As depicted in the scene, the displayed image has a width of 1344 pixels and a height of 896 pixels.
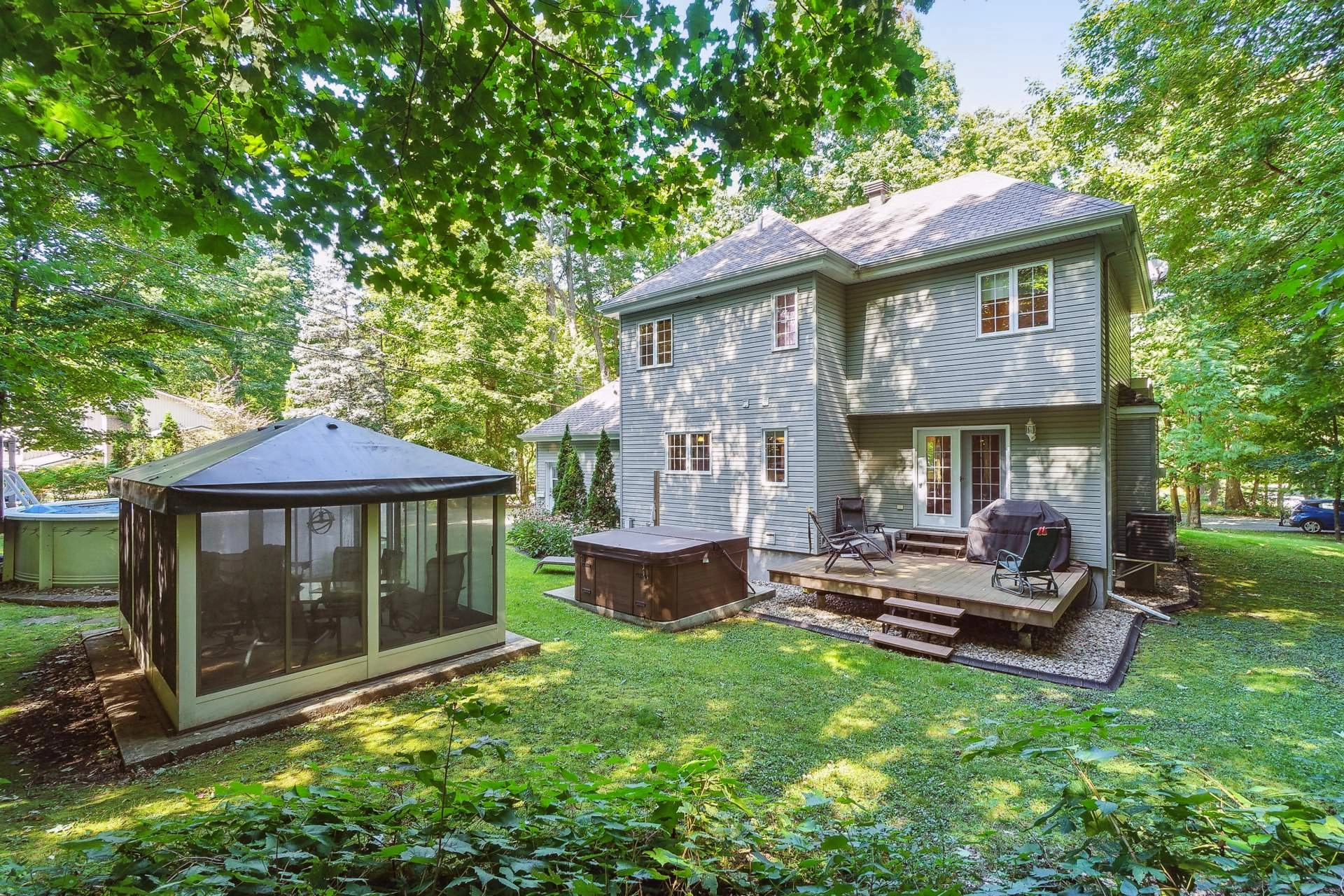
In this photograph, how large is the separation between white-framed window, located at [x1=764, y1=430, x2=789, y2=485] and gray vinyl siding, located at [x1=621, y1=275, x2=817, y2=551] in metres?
0.08

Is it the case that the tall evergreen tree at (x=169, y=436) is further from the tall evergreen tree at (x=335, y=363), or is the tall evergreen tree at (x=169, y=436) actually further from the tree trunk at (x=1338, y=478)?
the tree trunk at (x=1338, y=478)

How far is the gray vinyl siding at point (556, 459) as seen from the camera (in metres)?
15.8

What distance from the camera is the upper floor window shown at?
33.8 feet

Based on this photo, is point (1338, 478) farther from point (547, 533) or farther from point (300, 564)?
point (300, 564)

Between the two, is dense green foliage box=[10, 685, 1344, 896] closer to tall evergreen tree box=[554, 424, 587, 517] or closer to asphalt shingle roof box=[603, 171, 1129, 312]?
asphalt shingle roof box=[603, 171, 1129, 312]

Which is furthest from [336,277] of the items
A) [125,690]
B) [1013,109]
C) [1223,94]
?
[1013,109]

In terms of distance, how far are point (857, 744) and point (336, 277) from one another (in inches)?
843

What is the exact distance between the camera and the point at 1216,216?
11086mm

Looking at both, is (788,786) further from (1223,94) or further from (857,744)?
(1223,94)

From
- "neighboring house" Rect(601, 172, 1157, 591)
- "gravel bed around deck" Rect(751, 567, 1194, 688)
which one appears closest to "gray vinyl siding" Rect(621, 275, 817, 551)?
"neighboring house" Rect(601, 172, 1157, 591)

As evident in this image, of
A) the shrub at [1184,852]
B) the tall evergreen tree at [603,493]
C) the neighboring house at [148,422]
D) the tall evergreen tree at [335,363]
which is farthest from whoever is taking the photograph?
the tall evergreen tree at [335,363]

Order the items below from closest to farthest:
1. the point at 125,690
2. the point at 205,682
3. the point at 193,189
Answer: the point at 193,189 → the point at 205,682 → the point at 125,690

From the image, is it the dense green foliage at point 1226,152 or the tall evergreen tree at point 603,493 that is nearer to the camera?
the dense green foliage at point 1226,152

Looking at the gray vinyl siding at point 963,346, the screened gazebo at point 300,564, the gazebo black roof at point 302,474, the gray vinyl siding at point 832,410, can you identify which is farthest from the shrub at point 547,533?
the gray vinyl siding at point 963,346
